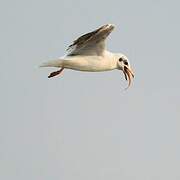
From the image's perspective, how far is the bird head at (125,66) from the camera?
9.91 m

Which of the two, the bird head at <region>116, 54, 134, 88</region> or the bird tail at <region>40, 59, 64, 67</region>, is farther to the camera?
the bird head at <region>116, 54, 134, 88</region>

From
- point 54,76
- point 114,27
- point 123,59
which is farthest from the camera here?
point 123,59

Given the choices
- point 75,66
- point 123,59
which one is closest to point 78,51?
point 75,66

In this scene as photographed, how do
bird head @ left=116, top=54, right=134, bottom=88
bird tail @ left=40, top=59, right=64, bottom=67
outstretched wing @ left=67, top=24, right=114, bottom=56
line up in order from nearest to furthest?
outstretched wing @ left=67, top=24, right=114, bottom=56 → bird tail @ left=40, top=59, right=64, bottom=67 → bird head @ left=116, top=54, right=134, bottom=88

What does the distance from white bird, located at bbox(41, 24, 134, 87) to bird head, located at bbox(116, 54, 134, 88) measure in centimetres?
43

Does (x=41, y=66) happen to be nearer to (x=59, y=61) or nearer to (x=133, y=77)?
(x=59, y=61)

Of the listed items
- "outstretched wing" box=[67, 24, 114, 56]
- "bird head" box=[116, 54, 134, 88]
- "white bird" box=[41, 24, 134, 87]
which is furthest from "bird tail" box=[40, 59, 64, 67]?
"bird head" box=[116, 54, 134, 88]

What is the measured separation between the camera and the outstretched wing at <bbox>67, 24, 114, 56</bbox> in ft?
28.5

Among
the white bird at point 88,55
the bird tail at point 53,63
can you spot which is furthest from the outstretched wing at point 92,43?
the bird tail at point 53,63

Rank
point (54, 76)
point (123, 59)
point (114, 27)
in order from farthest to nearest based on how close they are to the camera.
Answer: point (123, 59) < point (54, 76) < point (114, 27)

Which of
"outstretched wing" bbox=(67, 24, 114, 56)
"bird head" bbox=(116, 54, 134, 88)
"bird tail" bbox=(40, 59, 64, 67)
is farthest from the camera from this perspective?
"bird head" bbox=(116, 54, 134, 88)

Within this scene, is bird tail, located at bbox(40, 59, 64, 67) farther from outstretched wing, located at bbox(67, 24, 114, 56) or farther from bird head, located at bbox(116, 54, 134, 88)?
bird head, located at bbox(116, 54, 134, 88)

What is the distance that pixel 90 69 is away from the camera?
909cm

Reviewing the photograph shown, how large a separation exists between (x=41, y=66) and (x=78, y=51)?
631mm
